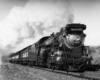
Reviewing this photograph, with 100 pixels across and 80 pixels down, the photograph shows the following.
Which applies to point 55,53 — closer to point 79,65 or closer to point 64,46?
point 64,46

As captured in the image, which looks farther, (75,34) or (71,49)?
(71,49)

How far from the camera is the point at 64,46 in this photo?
1424cm

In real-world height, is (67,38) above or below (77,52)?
above

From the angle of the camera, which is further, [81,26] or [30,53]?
[30,53]

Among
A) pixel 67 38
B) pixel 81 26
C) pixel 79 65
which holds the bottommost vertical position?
pixel 79 65

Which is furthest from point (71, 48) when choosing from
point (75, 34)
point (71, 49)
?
point (75, 34)

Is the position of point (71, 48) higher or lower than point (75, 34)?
lower

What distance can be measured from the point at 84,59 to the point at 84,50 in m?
1.08

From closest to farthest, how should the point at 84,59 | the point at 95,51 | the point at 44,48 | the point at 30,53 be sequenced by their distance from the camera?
1. the point at 84,59
2. the point at 44,48
3. the point at 30,53
4. the point at 95,51

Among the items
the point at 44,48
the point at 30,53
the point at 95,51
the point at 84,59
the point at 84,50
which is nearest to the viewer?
the point at 84,59

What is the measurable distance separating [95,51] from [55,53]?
53.7 feet

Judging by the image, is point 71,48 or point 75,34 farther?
point 71,48

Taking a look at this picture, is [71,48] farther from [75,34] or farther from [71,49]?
[75,34]

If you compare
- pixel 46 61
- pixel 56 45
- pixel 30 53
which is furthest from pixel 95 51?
pixel 56 45
